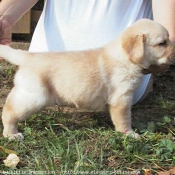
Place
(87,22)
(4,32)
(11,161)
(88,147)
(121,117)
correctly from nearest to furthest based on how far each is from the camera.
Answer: (11,161), (88,147), (121,117), (4,32), (87,22)

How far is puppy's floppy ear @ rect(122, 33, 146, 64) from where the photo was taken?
2.74 metres

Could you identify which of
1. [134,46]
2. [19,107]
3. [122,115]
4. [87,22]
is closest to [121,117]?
[122,115]

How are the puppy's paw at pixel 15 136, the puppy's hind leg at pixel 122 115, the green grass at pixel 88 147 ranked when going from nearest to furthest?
the green grass at pixel 88 147 → the puppy's paw at pixel 15 136 → the puppy's hind leg at pixel 122 115

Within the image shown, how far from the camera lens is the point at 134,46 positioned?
2746mm

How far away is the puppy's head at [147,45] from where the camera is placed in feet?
9.03

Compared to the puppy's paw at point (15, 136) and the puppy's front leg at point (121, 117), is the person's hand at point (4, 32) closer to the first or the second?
the puppy's paw at point (15, 136)

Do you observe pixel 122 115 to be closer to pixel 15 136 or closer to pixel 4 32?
pixel 15 136

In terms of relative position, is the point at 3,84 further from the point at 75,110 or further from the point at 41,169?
the point at 41,169

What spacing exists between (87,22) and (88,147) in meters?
1.53

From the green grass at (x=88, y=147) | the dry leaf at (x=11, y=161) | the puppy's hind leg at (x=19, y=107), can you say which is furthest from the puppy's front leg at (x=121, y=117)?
the dry leaf at (x=11, y=161)

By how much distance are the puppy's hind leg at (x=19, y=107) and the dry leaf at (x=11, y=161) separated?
387 millimetres

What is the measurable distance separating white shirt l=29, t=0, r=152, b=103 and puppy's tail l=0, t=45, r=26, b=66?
999mm

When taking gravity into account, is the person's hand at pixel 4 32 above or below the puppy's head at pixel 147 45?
below

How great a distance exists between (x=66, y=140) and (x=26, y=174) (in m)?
0.52
